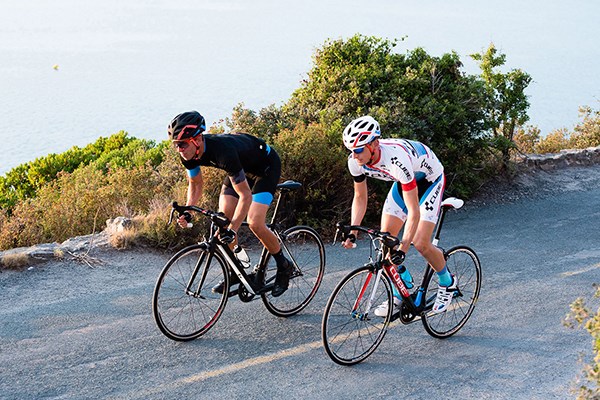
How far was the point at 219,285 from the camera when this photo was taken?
787 centimetres

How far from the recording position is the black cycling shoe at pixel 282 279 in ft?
27.2

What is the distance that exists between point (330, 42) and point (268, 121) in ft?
8.03

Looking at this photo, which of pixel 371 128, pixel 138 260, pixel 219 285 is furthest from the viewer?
pixel 138 260

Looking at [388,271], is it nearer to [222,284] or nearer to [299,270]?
[299,270]

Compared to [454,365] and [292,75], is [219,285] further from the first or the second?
[292,75]

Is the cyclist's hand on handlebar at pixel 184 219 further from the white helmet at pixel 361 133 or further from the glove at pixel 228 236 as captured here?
the white helmet at pixel 361 133

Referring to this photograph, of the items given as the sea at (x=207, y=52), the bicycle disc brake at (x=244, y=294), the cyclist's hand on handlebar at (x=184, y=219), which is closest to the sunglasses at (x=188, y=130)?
the cyclist's hand on handlebar at (x=184, y=219)

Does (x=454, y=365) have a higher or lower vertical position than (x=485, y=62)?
lower

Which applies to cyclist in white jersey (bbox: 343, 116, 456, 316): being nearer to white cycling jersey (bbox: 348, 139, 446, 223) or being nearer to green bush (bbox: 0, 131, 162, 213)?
white cycling jersey (bbox: 348, 139, 446, 223)

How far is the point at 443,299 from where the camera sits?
306 inches

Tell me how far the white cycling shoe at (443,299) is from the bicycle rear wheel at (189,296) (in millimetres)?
2182

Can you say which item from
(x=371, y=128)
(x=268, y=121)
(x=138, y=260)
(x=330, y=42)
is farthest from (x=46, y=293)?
(x=330, y=42)

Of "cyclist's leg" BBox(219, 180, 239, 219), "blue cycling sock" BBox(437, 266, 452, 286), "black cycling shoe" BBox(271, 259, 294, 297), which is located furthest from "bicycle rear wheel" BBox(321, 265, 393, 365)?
"cyclist's leg" BBox(219, 180, 239, 219)

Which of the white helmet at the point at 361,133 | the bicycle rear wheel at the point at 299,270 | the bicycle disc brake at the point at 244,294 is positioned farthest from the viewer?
the bicycle rear wheel at the point at 299,270
